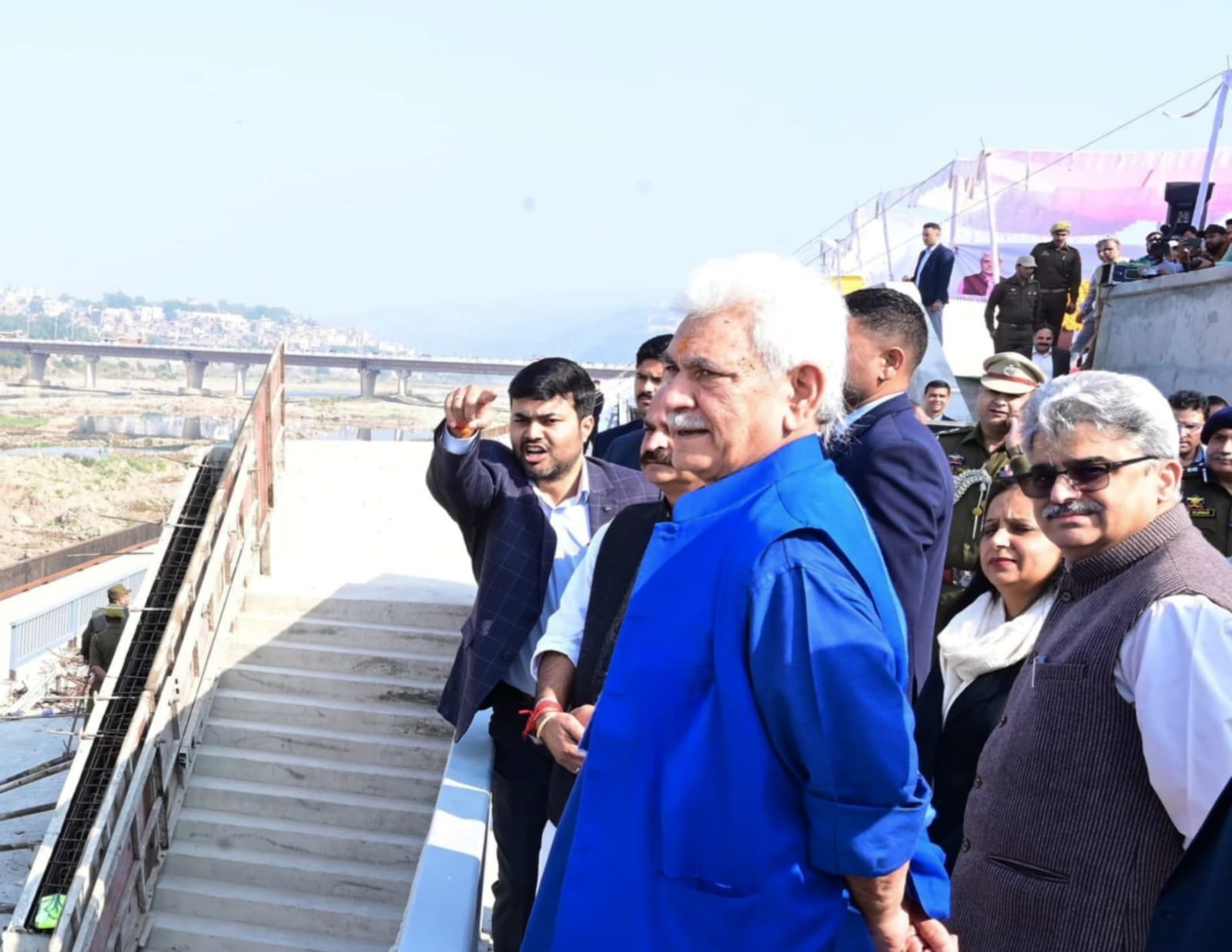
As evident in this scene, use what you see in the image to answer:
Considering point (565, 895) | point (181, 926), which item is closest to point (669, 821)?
point (565, 895)

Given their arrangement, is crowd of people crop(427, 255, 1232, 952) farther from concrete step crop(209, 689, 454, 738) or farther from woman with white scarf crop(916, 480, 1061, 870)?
concrete step crop(209, 689, 454, 738)

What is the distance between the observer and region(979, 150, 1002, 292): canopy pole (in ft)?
48.3


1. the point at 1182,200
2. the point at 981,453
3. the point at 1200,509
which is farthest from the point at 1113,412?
the point at 1182,200

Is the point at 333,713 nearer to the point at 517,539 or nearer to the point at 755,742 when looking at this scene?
the point at 517,539

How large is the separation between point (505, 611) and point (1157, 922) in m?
2.25

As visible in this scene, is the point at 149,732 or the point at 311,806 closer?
the point at 149,732

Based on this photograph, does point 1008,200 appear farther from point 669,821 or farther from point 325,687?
point 669,821

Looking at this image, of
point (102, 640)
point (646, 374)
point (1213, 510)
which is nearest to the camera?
point (1213, 510)

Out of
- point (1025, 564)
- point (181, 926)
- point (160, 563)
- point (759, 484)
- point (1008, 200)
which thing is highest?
point (1008, 200)

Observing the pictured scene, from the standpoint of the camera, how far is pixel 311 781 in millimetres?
6445

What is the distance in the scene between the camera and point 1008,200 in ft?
59.3

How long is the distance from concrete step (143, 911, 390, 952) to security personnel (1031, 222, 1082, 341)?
9.00 metres

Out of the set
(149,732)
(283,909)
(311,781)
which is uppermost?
(149,732)

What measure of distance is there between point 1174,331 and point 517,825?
26.8 ft
